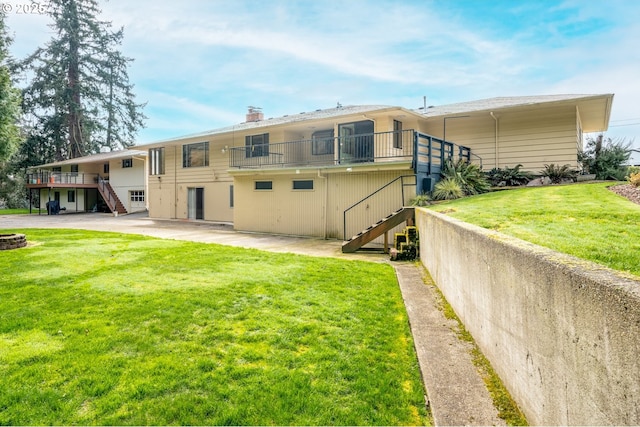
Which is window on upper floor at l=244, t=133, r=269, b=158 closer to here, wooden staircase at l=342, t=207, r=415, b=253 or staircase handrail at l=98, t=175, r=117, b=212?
wooden staircase at l=342, t=207, r=415, b=253

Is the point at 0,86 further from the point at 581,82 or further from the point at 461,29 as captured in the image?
the point at 581,82

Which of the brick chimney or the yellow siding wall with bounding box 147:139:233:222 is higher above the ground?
the brick chimney

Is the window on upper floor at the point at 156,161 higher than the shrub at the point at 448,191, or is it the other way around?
the window on upper floor at the point at 156,161

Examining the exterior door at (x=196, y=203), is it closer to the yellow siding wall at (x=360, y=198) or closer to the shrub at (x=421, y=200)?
the yellow siding wall at (x=360, y=198)

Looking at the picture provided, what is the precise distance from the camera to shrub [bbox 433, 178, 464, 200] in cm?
1146

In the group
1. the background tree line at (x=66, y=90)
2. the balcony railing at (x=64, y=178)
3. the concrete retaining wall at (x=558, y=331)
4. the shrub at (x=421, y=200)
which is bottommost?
the concrete retaining wall at (x=558, y=331)

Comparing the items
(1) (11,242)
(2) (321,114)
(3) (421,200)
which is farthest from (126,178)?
(3) (421,200)

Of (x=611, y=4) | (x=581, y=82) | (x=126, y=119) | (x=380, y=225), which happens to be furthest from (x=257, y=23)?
(x=126, y=119)

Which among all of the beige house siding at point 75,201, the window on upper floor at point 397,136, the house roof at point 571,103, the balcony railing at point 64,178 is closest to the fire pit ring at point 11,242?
the window on upper floor at point 397,136

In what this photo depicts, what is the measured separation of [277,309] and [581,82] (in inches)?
852

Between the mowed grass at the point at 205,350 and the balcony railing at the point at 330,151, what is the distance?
8432 millimetres

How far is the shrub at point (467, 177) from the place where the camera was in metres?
12.0

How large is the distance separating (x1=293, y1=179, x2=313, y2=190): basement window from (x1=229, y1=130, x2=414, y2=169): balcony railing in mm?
1435

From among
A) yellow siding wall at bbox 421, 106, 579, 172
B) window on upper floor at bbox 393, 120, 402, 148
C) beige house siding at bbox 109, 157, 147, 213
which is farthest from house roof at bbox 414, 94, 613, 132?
beige house siding at bbox 109, 157, 147, 213
